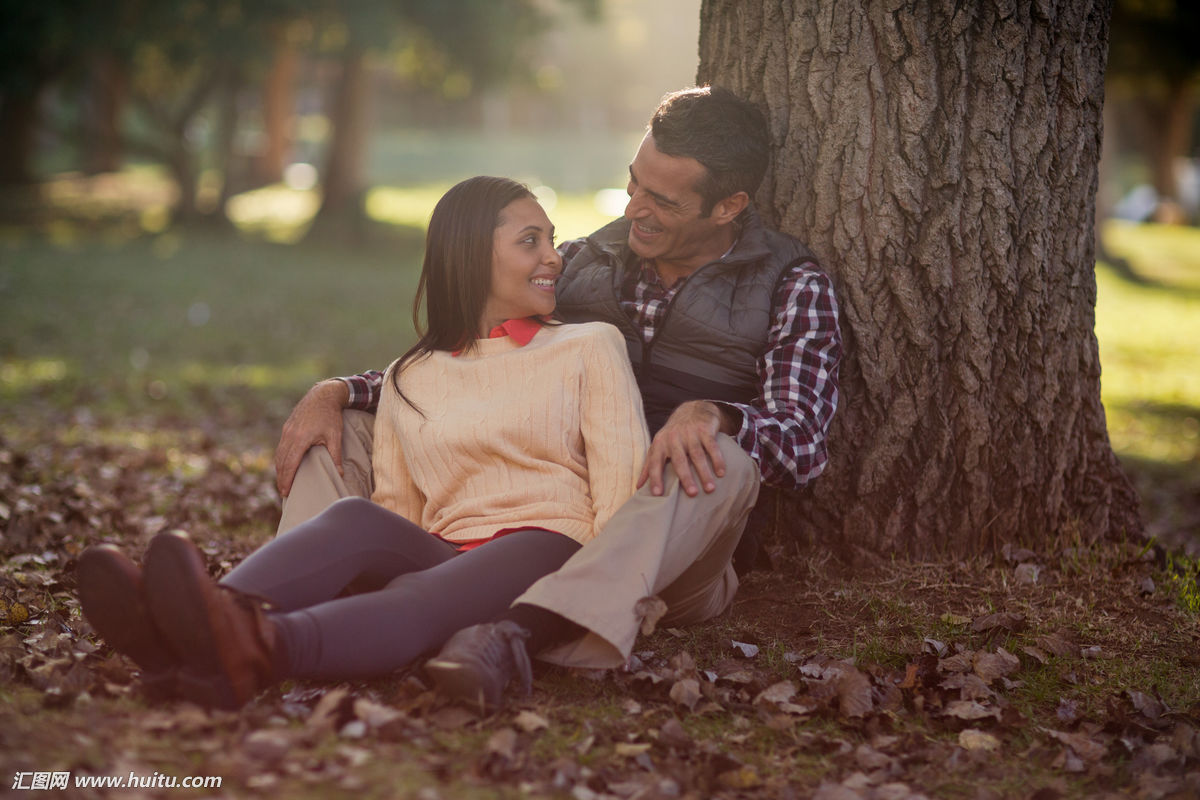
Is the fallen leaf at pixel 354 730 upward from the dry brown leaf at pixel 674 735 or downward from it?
upward

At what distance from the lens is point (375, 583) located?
351 cm

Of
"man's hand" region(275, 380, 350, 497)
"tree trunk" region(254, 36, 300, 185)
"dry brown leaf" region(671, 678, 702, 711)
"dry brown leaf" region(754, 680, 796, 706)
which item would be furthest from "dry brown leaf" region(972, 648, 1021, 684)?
"tree trunk" region(254, 36, 300, 185)

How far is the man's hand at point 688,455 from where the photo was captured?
350cm

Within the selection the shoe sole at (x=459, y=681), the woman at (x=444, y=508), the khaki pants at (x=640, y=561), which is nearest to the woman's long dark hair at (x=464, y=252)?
the woman at (x=444, y=508)

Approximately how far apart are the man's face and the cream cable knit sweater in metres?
0.63

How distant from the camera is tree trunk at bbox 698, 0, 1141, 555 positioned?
439 centimetres

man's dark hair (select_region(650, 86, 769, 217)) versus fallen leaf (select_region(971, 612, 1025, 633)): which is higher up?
man's dark hair (select_region(650, 86, 769, 217))

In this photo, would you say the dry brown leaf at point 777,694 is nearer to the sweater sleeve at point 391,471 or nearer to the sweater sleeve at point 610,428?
the sweater sleeve at point 610,428

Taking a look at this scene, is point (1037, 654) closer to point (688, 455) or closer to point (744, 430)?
point (744, 430)

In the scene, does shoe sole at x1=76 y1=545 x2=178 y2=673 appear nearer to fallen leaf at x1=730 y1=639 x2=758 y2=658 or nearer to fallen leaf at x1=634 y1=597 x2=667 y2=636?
fallen leaf at x1=634 y1=597 x2=667 y2=636

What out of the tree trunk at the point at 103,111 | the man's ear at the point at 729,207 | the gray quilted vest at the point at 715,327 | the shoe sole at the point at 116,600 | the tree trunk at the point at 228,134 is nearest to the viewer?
the shoe sole at the point at 116,600

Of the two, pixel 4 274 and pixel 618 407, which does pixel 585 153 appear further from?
pixel 618 407

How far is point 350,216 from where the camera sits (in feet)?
80.6

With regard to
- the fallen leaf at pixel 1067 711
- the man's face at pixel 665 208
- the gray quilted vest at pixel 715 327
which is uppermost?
the man's face at pixel 665 208
